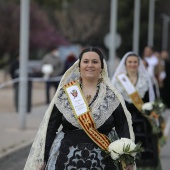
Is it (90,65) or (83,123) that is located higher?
(90,65)

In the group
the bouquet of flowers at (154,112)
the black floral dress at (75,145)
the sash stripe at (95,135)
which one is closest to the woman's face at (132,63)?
the bouquet of flowers at (154,112)

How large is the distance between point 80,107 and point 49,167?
493mm

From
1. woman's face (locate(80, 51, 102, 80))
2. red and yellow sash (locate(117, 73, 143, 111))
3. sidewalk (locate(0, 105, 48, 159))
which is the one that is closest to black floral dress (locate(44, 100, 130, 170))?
woman's face (locate(80, 51, 102, 80))

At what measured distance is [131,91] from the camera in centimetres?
901

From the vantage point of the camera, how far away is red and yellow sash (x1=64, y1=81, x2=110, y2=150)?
506 cm

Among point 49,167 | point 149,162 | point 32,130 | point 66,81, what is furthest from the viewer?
point 32,130

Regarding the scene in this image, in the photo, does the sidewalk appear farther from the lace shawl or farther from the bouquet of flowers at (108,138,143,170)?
the bouquet of flowers at (108,138,143,170)

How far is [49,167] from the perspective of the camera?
507 centimetres

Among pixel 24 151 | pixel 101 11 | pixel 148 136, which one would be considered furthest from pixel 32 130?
pixel 101 11

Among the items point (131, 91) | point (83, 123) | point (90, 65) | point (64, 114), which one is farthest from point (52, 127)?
point (131, 91)

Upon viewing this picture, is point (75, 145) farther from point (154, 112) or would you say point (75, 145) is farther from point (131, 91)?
point (154, 112)

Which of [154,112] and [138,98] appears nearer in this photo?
[138,98]

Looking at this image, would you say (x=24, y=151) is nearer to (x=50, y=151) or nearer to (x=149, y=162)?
(x=149, y=162)

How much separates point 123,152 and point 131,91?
4063mm
